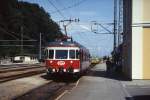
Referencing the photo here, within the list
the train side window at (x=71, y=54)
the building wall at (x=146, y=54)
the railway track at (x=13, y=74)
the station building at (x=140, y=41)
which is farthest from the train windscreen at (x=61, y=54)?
the building wall at (x=146, y=54)

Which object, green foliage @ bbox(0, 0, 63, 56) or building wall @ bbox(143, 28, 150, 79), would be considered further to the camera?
green foliage @ bbox(0, 0, 63, 56)

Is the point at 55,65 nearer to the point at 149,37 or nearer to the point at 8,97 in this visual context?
the point at 149,37

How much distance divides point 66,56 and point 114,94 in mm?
12245

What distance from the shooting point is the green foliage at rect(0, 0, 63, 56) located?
4978 inches

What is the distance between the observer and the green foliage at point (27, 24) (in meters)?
126

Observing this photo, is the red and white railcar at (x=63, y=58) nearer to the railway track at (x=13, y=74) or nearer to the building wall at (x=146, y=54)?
the railway track at (x=13, y=74)

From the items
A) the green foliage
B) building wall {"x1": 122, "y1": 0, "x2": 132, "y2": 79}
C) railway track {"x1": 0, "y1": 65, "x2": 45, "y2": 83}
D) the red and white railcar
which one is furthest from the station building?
the green foliage

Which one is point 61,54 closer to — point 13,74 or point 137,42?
point 137,42

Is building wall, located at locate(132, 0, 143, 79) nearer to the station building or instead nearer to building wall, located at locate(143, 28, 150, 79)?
the station building

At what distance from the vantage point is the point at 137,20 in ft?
110

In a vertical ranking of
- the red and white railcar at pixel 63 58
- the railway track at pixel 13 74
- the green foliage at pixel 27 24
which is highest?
the green foliage at pixel 27 24

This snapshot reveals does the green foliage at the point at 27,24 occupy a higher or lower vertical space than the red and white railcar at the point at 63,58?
higher

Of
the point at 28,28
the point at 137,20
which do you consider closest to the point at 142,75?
the point at 137,20

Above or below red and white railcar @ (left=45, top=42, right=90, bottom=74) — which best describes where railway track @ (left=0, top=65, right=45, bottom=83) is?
below
